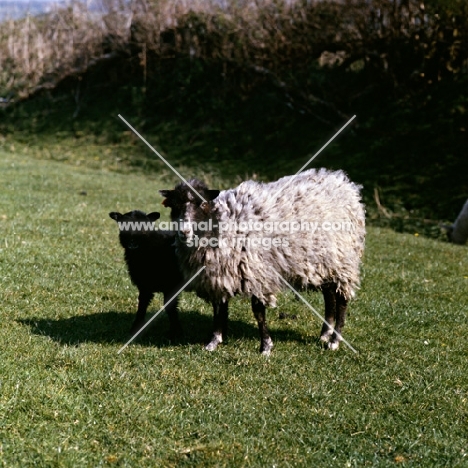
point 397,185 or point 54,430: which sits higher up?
point 54,430

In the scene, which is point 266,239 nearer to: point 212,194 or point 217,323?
point 212,194

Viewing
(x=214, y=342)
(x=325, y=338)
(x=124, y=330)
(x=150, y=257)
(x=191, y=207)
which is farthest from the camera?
(x=325, y=338)

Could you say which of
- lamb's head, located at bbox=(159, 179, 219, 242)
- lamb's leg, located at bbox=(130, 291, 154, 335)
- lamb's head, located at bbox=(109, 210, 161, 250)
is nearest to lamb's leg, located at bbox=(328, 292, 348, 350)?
lamb's head, located at bbox=(159, 179, 219, 242)

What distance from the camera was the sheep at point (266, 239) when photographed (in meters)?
5.91

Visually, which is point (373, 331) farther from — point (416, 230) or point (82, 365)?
point (416, 230)

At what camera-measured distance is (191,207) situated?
567cm

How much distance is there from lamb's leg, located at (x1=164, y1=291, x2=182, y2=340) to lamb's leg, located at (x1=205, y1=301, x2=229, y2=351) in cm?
46

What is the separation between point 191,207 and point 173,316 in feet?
4.60

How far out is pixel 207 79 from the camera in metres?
27.9

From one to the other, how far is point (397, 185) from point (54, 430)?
15.3 metres

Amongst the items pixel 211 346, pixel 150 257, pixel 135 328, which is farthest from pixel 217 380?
pixel 150 257

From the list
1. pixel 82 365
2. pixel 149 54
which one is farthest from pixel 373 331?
pixel 149 54

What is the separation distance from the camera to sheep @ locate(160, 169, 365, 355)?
5.91 metres

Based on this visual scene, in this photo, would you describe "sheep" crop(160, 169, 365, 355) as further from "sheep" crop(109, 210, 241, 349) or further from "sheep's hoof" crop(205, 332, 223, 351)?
"sheep" crop(109, 210, 241, 349)
